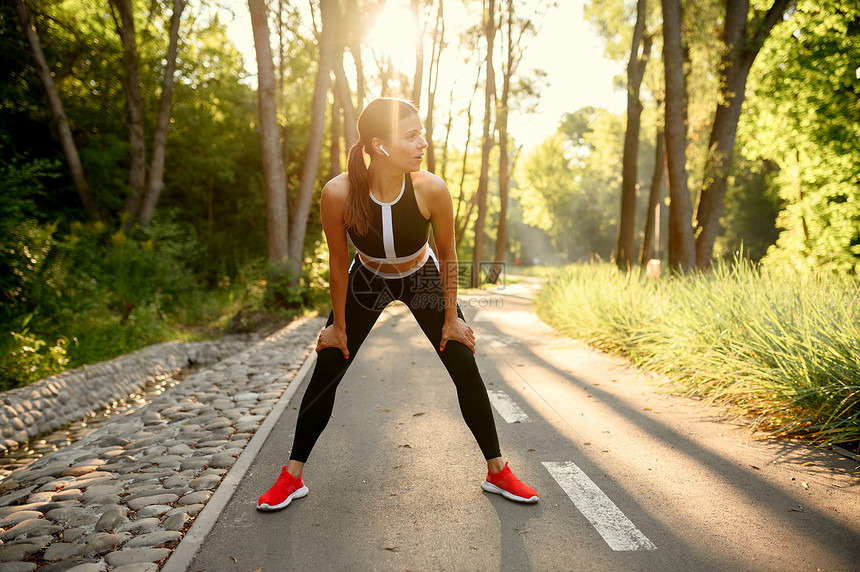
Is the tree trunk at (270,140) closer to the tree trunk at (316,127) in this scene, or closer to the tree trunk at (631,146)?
the tree trunk at (316,127)

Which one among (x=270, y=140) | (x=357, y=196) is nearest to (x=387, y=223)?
(x=357, y=196)

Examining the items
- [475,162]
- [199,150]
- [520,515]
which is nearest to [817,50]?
[520,515]

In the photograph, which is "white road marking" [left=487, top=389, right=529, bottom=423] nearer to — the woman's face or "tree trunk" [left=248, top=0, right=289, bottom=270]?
the woman's face

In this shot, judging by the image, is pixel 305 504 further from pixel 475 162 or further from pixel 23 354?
pixel 475 162

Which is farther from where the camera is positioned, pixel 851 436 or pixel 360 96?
pixel 360 96

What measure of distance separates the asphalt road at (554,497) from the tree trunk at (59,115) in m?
13.5

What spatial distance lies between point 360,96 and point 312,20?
3.38 m

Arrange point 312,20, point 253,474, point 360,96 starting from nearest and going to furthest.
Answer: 1. point 253,474
2. point 312,20
3. point 360,96

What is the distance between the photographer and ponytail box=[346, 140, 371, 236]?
318 centimetres

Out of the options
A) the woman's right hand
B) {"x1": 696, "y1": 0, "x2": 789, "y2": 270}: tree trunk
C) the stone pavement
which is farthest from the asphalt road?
{"x1": 696, "y1": 0, "x2": 789, "y2": 270}: tree trunk

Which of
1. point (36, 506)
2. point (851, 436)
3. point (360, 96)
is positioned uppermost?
point (360, 96)

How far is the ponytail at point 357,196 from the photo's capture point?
10.4 ft

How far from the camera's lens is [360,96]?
72.2 feet

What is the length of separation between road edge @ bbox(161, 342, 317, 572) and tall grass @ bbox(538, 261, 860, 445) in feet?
13.8
